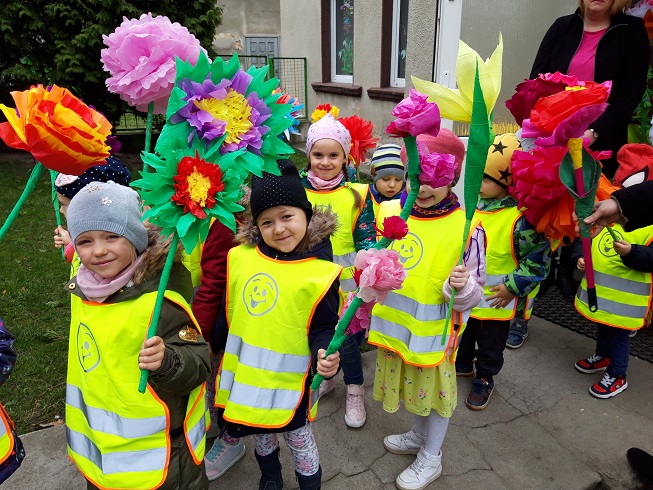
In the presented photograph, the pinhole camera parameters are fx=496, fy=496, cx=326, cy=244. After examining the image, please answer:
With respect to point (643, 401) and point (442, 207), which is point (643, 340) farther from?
point (442, 207)

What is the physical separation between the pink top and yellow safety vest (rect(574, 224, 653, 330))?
39.0 inches

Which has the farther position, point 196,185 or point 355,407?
point 355,407

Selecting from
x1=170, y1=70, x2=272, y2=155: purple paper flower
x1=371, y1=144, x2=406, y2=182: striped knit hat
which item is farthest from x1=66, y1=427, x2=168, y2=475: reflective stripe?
x1=371, y1=144, x2=406, y2=182: striped knit hat

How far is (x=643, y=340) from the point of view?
3.59 meters

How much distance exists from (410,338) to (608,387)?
5.17 ft

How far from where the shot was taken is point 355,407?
8.96 ft

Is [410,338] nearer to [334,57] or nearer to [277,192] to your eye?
[277,192]

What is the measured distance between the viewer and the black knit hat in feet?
5.92

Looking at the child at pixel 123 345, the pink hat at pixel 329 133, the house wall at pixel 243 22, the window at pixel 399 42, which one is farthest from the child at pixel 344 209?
the house wall at pixel 243 22

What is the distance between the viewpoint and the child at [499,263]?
8.21 feet

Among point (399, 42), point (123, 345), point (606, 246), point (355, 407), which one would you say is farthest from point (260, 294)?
point (399, 42)

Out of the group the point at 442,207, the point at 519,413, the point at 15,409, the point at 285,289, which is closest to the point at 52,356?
the point at 15,409

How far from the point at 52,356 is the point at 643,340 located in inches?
162

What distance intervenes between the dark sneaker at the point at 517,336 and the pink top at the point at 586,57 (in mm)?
1698
